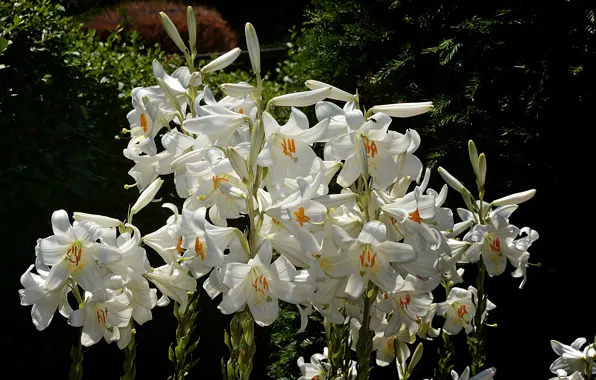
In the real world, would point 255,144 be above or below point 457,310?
above

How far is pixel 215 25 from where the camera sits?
41.0ft

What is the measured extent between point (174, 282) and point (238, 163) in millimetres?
374

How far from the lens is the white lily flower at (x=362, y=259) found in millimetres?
1602

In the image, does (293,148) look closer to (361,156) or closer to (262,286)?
(361,156)

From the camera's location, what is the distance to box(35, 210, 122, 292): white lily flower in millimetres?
1638

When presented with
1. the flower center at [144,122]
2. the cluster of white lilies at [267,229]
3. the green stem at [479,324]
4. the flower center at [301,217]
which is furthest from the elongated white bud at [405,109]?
the green stem at [479,324]

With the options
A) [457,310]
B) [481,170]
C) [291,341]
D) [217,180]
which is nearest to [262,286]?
[217,180]

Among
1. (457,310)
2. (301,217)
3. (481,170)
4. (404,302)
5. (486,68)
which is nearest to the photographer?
(301,217)

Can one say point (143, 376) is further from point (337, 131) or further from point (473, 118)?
point (337, 131)

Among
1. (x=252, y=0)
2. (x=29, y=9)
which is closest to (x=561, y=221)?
(x=29, y=9)

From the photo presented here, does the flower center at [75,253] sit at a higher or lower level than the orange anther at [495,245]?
higher

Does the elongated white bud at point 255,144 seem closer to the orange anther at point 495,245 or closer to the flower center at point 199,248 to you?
the flower center at point 199,248

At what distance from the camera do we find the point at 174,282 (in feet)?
5.75

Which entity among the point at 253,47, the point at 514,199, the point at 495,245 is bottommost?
the point at 495,245
